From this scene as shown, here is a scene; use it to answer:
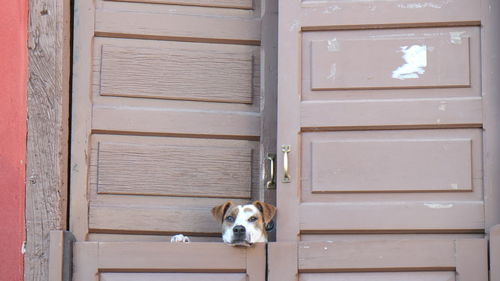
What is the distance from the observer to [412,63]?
5863mm

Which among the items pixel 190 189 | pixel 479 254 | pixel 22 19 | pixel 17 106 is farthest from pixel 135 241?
pixel 479 254

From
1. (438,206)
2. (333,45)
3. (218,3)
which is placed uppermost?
(218,3)

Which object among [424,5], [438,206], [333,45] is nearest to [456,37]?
[424,5]

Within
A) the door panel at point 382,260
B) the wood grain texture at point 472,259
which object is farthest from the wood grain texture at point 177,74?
the wood grain texture at point 472,259

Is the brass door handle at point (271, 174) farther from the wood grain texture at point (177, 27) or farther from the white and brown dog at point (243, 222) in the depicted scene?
the wood grain texture at point (177, 27)

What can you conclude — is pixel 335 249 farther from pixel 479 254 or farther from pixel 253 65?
pixel 253 65

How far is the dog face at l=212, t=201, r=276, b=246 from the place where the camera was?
18.6 ft

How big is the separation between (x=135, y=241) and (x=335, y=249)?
104cm

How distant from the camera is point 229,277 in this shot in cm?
567

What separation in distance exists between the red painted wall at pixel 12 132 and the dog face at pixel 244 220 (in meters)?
1.01

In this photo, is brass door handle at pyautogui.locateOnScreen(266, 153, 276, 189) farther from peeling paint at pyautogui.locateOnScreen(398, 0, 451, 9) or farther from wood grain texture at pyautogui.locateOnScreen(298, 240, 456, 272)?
A: peeling paint at pyautogui.locateOnScreen(398, 0, 451, 9)

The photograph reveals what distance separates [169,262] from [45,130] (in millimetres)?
926

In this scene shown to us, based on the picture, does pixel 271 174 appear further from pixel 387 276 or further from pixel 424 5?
pixel 424 5

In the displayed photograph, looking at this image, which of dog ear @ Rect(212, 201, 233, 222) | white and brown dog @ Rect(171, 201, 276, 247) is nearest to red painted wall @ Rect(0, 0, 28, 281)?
white and brown dog @ Rect(171, 201, 276, 247)
